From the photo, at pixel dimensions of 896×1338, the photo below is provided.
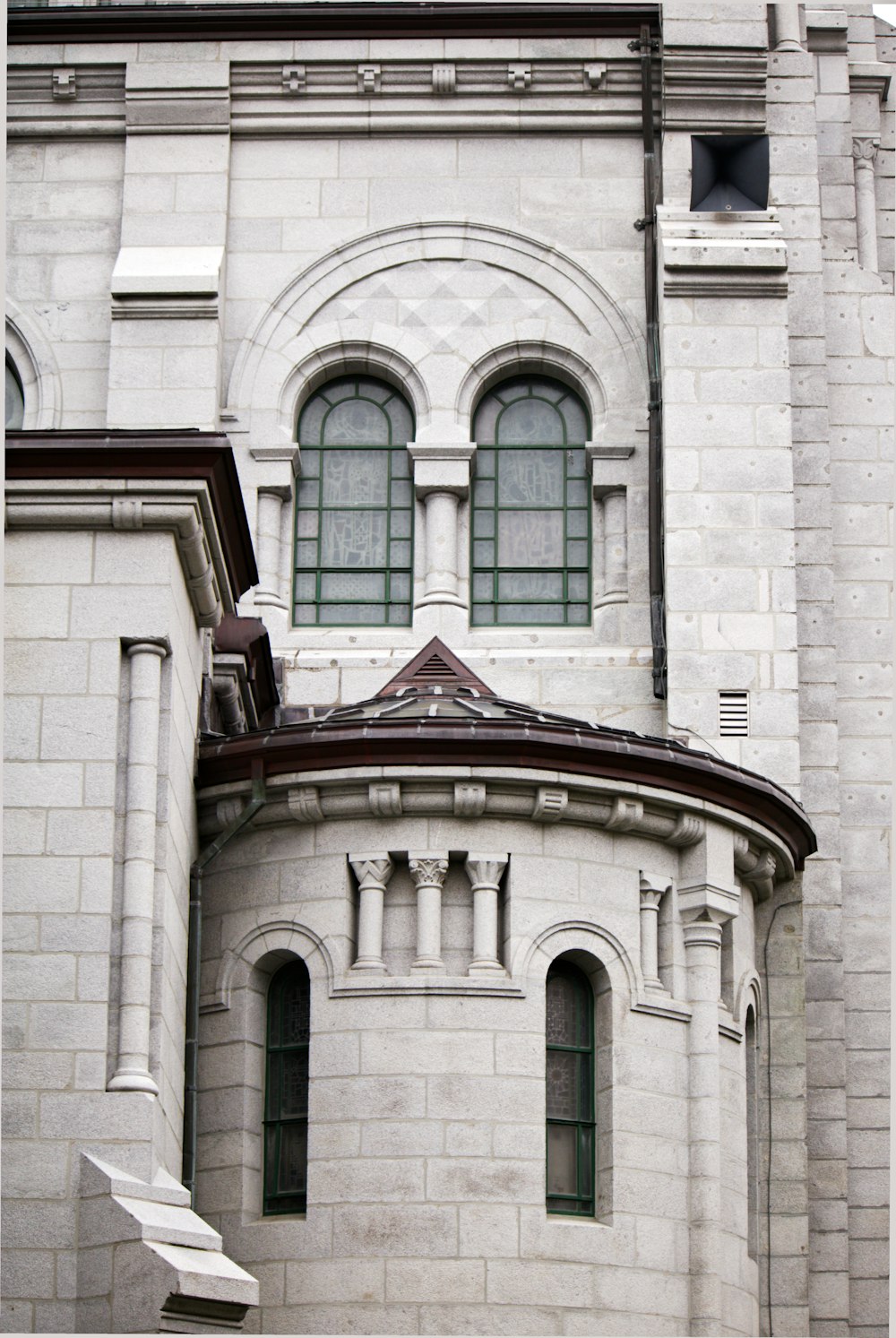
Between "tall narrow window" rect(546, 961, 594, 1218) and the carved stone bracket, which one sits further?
the carved stone bracket

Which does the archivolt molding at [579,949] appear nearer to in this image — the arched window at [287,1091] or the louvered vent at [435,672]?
the arched window at [287,1091]

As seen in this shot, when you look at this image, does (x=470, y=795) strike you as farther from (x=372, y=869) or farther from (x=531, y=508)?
(x=531, y=508)

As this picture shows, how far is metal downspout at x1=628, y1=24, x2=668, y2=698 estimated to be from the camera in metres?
25.0

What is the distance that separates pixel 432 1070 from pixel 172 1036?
199cm

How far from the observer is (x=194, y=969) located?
65.6 ft

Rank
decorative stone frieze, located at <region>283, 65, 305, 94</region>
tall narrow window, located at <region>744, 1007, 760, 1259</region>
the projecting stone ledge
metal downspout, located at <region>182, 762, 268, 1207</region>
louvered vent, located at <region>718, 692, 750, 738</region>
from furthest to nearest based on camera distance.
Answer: decorative stone frieze, located at <region>283, 65, 305, 94</region> → louvered vent, located at <region>718, 692, 750, 738</region> → tall narrow window, located at <region>744, 1007, 760, 1259</region> → metal downspout, located at <region>182, 762, 268, 1207</region> → the projecting stone ledge

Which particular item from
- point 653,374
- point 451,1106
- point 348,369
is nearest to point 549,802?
point 451,1106

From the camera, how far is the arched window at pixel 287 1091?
19719mm

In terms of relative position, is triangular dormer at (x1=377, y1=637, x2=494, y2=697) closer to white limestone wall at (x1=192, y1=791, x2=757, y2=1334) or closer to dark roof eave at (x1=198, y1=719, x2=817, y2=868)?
dark roof eave at (x1=198, y1=719, x2=817, y2=868)

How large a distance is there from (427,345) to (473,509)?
5.89ft

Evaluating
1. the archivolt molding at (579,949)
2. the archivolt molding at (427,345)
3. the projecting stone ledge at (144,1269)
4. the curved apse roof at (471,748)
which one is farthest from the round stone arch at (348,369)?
the projecting stone ledge at (144,1269)

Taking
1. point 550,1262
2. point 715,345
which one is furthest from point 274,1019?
point 715,345

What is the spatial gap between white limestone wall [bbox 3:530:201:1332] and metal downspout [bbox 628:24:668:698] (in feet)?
22.8

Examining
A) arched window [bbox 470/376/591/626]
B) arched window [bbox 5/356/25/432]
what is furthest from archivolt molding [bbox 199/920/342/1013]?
arched window [bbox 5/356/25/432]
